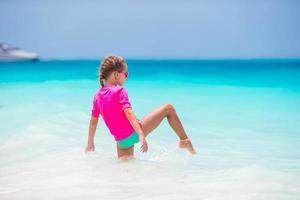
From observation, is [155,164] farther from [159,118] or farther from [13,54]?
[13,54]

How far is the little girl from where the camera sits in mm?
3896

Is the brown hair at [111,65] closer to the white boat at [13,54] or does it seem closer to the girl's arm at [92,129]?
the girl's arm at [92,129]

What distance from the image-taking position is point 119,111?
396 cm

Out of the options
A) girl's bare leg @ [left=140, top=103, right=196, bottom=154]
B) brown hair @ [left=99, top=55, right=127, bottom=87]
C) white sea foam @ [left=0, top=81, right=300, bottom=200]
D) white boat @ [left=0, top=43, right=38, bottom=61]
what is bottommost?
white boat @ [left=0, top=43, right=38, bottom=61]

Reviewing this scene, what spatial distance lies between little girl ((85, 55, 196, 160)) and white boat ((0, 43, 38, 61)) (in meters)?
57.6

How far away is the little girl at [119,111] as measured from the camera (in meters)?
3.90

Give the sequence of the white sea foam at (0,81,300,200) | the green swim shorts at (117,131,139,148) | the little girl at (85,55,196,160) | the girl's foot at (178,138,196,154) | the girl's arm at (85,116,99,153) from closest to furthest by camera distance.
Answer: the white sea foam at (0,81,300,200) → the little girl at (85,55,196,160) → the green swim shorts at (117,131,139,148) → the girl's arm at (85,116,99,153) → the girl's foot at (178,138,196,154)

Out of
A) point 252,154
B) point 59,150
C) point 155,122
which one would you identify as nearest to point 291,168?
point 252,154

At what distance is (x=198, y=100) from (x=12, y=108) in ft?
16.2

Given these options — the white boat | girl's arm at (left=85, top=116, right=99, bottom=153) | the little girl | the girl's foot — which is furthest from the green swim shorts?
the white boat

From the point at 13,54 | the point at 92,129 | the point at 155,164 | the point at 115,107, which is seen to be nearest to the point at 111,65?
the point at 115,107

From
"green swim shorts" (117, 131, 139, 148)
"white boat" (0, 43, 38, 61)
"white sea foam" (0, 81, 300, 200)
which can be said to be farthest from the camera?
"white boat" (0, 43, 38, 61)

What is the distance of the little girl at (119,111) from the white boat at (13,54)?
5764 centimetres

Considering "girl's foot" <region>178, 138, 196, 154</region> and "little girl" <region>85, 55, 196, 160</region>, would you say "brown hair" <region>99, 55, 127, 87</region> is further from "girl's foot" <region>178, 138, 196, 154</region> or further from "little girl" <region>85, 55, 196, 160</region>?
"girl's foot" <region>178, 138, 196, 154</region>
